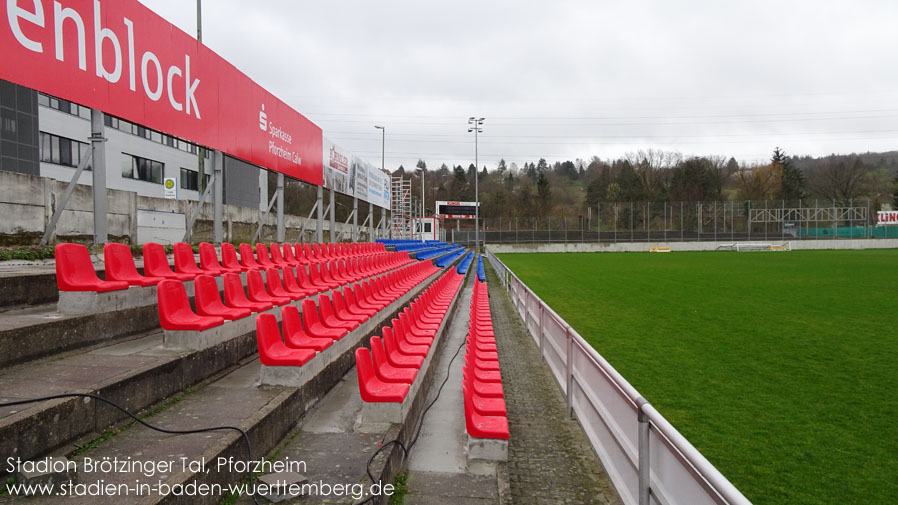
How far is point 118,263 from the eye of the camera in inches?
177

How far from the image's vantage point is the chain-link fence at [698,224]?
161 feet

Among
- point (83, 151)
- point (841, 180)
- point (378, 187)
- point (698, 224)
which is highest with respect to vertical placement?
point (841, 180)

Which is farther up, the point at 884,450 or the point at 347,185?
the point at 347,185

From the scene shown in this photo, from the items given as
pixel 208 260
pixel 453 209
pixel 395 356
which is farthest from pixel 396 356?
pixel 453 209

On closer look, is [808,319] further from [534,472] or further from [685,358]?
[534,472]

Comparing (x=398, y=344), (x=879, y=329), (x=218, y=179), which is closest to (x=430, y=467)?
(x=398, y=344)

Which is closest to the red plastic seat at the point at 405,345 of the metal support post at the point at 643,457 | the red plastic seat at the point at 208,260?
the metal support post at the point at 643,457

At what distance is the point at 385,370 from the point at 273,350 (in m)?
0.85

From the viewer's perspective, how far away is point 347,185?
1549cm

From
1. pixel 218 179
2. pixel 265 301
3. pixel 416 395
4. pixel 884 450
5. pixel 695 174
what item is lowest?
pixel 884 450

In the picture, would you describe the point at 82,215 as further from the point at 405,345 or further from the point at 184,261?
the point at 405,345

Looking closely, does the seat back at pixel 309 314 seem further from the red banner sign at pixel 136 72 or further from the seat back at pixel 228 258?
the red banner sign at pixel 136 72

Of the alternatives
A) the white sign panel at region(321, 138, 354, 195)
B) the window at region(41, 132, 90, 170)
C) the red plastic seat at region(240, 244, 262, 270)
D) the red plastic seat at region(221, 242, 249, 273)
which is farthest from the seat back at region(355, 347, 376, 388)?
the window at region(41, 132, 90, 170)

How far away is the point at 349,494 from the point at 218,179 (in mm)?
7459
